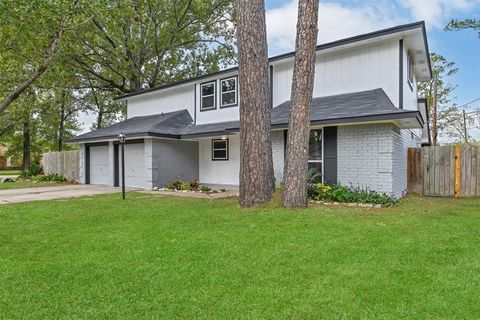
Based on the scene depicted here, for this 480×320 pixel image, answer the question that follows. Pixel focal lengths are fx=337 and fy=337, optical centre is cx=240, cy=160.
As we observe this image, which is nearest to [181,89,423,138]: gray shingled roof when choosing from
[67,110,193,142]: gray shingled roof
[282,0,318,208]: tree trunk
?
[282,0,318,208]: tree trunk

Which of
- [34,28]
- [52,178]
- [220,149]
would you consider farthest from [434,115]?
[52,178]

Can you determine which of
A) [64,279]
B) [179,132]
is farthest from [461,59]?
[64,279]

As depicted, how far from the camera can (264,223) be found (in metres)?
6.11

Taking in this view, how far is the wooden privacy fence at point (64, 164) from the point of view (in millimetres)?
18203

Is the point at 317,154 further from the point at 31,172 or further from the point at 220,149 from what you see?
the point at 31,172

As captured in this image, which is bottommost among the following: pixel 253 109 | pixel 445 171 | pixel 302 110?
pixel 445 171

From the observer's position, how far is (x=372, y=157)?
9266 mm

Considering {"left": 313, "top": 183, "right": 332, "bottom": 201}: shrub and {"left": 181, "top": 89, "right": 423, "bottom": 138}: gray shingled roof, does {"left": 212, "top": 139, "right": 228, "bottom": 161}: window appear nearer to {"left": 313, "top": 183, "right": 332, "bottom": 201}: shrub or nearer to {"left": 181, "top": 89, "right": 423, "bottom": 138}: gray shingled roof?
{"left": 181, "top": 89, "right": 423, "bottom": 138}: gray shingled roof

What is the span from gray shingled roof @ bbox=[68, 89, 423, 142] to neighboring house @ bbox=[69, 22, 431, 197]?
29 mm

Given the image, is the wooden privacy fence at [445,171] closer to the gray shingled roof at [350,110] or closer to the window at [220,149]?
the gray shingled roof at [350,110]

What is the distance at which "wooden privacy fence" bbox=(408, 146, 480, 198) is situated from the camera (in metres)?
10.2

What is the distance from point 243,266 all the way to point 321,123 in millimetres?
6266

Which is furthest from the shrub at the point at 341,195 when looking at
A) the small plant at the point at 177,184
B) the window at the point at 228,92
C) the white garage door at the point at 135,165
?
the white garage door at the point at 135,165

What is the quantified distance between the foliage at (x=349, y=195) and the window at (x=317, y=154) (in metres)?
1.23
